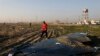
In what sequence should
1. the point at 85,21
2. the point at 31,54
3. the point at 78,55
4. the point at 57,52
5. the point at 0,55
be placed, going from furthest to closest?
1. the point at 85,21
2. the point at 0,55
3. the point at 78,55
4. the point at 57,52
5. the point at 31,54

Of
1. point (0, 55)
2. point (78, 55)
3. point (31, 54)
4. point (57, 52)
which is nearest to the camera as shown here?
point (31, 54)

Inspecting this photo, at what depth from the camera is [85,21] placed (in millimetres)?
159500

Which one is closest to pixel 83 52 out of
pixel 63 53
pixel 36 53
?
pixel 63 53

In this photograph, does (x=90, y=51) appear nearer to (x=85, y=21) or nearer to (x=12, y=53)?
(x=12, y=53)

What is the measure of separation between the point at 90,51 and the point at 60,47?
219 centimetres

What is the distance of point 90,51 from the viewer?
549 inches

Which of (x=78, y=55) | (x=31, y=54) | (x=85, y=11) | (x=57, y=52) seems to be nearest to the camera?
(x=31, y=54)

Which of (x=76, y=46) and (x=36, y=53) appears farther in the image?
(x=76, y=46)

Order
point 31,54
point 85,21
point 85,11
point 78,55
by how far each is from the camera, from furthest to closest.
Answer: point 85,21 → point 85,11 → point 78,55 → point 31,54

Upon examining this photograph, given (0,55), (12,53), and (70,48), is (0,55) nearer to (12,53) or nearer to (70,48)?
(12,53)

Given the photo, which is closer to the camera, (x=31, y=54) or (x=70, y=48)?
(x=31, y=54)

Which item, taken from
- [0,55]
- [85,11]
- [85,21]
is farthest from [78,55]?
[85,21]

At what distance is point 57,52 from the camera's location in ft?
38.0

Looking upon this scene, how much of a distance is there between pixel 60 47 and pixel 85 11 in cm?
13893
